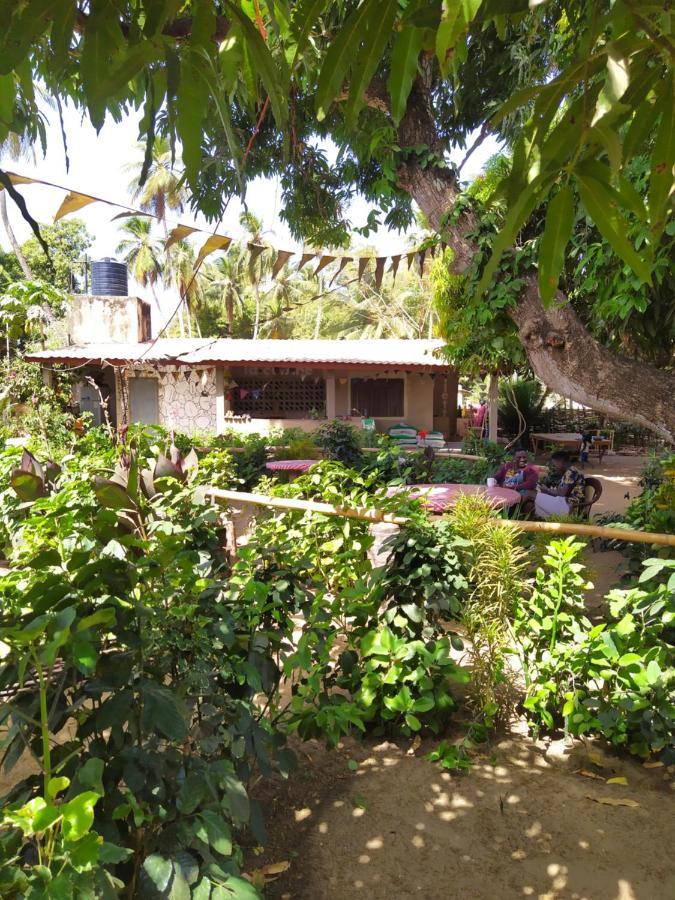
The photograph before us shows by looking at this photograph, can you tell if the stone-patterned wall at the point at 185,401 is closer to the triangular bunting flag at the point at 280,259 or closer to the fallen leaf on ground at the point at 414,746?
the triangular bunting flag at the point at 280,259

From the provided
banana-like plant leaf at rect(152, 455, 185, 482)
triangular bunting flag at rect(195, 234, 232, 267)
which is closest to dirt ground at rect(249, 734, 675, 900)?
banana-like plant leaf at rect(152, 455, 185, 482)

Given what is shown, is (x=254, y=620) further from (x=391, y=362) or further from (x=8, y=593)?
(x=391, y=362)

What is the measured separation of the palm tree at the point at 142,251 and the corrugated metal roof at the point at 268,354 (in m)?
14.9

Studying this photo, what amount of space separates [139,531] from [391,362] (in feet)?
43.3

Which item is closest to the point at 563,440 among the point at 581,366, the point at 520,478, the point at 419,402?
the point at 419,402

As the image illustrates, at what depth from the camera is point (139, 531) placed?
7.30ft

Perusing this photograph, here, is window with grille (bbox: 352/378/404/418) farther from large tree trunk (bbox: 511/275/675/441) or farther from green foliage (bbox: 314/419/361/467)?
large tree trunk (bbox: 511/275/675/441)

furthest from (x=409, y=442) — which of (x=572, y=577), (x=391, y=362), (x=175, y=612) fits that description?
(x=175, y=612)

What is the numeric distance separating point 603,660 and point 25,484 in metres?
2.63

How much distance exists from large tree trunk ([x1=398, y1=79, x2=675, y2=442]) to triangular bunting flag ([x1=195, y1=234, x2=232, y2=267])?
6.21ft

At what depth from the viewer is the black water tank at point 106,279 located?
1714 cm

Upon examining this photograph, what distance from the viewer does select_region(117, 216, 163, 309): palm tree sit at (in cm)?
2983

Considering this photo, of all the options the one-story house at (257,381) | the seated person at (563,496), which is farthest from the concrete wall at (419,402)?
the seated person at (563,496)

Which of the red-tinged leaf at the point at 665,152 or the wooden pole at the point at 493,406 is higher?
the red-tinged leaf at the point at 665,152
